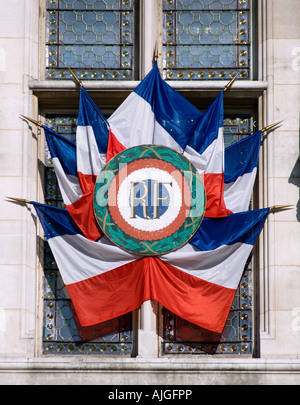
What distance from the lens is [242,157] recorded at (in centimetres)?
1712

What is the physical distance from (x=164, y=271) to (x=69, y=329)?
1773mm

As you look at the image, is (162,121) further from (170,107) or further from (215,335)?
(215,335)

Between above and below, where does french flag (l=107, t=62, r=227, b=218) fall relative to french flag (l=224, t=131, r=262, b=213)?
above

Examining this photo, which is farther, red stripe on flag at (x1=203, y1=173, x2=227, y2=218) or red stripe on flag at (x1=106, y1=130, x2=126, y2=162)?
red stripe on flag at (x1=106, y1=130, x2=126, y2=162)

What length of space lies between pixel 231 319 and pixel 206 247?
3.98ft

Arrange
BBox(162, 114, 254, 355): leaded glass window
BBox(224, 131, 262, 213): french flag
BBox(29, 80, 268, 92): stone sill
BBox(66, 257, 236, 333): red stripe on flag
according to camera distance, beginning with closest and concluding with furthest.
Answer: BBox(66, 257, 236, 333): red stripe on flag < BBox(162, 114, 254, 355): leaded glass window < BBox(224, 131, 262, 213): french flag < BBox(29, 80, 268, 92): stone sill

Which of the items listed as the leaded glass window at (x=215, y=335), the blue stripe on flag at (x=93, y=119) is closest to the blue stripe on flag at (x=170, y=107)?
the blue stripe on flag at (x=93, y=119)

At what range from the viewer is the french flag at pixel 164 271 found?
16531 millimetres

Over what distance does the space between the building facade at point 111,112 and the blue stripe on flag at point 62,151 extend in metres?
0.37

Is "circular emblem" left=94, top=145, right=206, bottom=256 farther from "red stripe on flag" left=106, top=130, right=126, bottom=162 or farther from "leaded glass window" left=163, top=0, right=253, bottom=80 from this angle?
"leaded glass window" left=163, top=0, right=253, bottom=80

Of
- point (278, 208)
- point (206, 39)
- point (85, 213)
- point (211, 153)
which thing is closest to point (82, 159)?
point (85, 213)

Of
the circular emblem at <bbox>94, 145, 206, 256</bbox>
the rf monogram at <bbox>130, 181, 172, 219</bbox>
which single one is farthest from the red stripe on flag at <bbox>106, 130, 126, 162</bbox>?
the rf monogram at <bbox>130, 181, 172, 219</bbox>

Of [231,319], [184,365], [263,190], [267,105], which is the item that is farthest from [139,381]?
[267,105]

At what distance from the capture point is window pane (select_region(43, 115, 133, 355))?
1688 centimetres
